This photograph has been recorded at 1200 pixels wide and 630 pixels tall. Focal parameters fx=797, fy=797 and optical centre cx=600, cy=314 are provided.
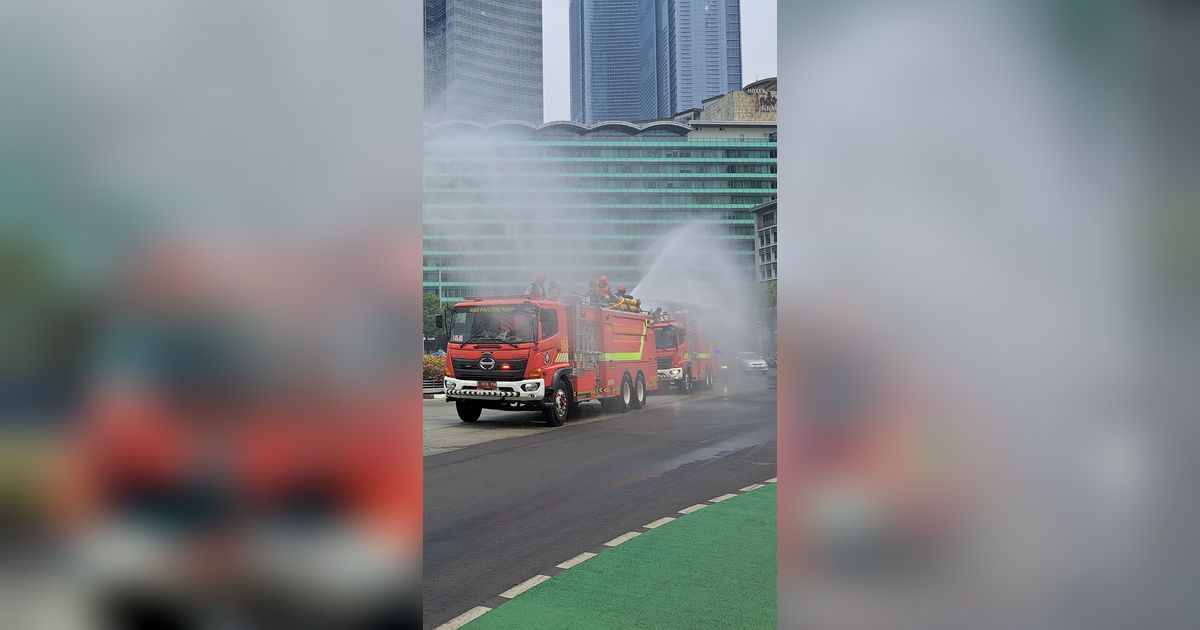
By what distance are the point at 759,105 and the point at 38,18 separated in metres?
104

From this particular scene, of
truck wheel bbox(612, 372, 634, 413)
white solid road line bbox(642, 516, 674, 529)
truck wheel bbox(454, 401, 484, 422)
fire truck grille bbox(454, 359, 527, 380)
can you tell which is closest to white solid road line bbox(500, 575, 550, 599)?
white solid road line bbox(642, 516, 674, 529)

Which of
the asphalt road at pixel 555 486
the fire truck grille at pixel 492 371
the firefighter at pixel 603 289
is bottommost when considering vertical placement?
the asphalt road at pixel 555 486

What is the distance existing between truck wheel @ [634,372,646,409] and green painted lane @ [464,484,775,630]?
42.0 ft

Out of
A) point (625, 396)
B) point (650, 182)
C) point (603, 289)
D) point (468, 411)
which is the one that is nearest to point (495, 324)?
point (468, 411)

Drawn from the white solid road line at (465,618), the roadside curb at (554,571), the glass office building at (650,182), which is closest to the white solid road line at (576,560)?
the roadside curb at (554,571)

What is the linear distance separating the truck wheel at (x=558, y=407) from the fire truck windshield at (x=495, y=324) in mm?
1308

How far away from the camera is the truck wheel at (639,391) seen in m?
19.8

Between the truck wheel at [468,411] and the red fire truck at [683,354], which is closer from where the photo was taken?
the truck wheel at [468,411]

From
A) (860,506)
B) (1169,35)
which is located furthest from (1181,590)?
(1169,35)

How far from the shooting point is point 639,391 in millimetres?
19984

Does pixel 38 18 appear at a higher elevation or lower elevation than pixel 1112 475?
higher

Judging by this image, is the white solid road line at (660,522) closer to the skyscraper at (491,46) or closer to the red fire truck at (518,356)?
the red fire truck at (518,356)

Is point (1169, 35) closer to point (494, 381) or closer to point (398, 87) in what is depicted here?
point (398, 87)

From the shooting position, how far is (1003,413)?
1.90 meters
